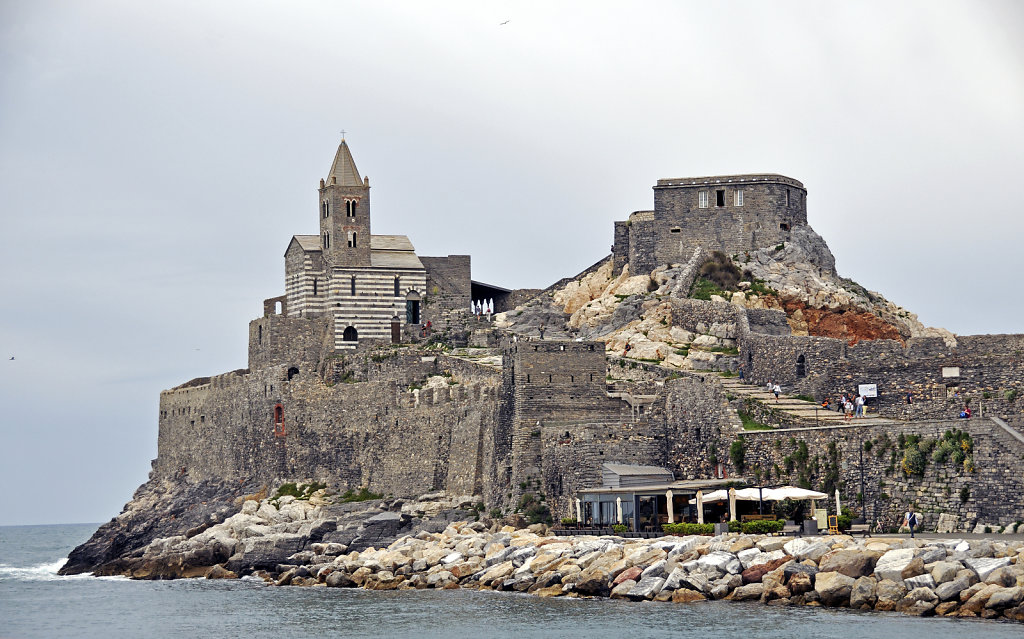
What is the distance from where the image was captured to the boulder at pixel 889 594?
149ft

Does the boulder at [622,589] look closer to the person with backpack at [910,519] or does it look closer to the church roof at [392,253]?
the person with backpack at [910,519]

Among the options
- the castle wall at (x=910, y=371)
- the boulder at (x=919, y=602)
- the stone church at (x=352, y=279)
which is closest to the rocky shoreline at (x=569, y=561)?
the boulder at (x=919, y=602)

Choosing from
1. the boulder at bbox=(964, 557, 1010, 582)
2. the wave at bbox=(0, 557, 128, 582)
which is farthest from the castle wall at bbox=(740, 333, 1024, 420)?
the wave at bbox=(0, 557, 128, 582)

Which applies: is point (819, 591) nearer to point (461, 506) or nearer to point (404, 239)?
point (461, 506)

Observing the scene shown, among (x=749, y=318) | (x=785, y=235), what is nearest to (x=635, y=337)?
(x=749, y=318)

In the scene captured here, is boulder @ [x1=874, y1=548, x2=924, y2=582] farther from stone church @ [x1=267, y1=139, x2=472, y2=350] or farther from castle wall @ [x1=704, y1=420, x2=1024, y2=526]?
stone church @ [x1=267, y1=139, x2=472, y2=350]

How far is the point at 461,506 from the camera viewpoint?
219ft

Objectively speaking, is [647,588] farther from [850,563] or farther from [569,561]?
[850,563]

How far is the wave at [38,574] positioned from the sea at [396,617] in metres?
7.47

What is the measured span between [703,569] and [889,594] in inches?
251

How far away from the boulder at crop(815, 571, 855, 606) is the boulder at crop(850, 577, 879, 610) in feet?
0.86

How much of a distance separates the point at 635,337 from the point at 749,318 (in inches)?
210

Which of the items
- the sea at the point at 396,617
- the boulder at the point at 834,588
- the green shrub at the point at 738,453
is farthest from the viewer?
the green shrub at the point at 738,453

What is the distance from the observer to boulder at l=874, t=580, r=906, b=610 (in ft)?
149
